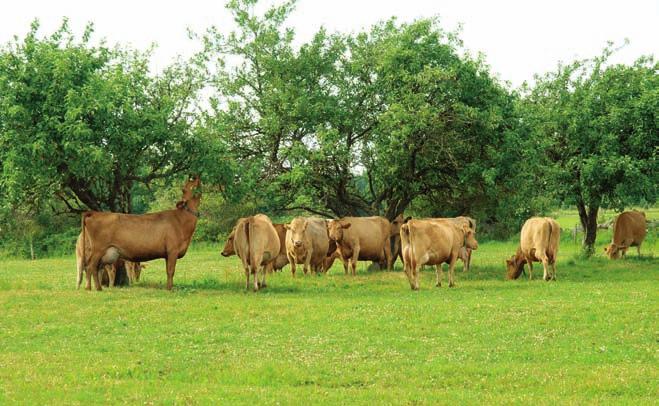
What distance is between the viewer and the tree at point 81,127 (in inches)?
813

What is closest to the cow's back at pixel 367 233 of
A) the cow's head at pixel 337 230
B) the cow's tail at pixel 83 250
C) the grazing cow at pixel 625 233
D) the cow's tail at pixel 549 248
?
the cow's head at pixel 337 230

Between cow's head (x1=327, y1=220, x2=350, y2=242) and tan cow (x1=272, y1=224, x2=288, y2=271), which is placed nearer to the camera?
cow's head (x1=327, y1=220, x2=350, y2=242)

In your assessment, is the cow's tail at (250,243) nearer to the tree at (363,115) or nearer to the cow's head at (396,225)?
the tree at (363,115)

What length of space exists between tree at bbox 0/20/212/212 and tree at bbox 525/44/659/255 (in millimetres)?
12727

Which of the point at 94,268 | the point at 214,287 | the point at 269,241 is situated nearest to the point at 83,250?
the point at 94,268

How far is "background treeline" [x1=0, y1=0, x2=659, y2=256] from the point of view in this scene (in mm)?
21391

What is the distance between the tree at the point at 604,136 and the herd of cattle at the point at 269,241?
524 cm

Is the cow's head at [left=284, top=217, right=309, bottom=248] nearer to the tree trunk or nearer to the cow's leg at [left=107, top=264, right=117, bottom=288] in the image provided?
the cow's leg at [left=107, top=264, right=117, bottom=288]

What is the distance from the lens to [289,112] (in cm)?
2695

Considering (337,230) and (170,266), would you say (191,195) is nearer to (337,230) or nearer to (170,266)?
(170,266)

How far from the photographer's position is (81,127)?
20.4 meters

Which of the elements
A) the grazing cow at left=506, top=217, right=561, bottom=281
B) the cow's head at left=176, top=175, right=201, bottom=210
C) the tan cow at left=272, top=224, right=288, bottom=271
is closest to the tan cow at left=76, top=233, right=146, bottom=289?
the cow's head at left=176, top=175, right=201, bottom=210

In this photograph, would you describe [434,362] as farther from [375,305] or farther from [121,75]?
[121,75]

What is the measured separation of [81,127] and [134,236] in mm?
3062
